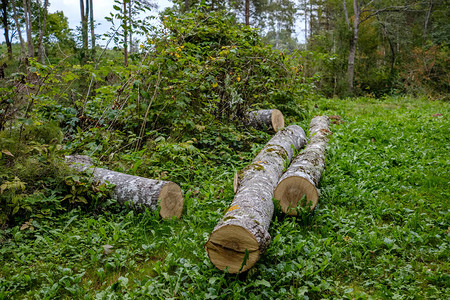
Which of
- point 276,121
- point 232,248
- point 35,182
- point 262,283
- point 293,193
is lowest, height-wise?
point 262,283

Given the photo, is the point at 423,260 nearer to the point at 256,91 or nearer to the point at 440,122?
the point at 256,91

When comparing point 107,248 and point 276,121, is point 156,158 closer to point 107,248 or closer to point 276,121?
point 107,248

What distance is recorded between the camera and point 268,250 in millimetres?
2807

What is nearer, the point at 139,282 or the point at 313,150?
the point at 139,282

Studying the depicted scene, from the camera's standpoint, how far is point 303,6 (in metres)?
36.2

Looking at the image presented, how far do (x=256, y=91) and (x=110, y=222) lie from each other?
5041 mm

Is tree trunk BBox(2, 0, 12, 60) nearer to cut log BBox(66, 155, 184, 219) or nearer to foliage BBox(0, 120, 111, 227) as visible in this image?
foliage BBox(0, 120, 111, 227)

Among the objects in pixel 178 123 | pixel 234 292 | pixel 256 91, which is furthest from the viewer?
pixel 256 91

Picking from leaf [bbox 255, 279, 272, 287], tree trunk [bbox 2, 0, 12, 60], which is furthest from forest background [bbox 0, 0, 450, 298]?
tree trunk [bbox 2, 0, 12, 60]

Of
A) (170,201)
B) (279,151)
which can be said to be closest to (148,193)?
(170,201)

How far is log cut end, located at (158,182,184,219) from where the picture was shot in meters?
3.50

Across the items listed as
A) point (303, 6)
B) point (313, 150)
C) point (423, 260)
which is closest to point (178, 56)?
point (313, 150)

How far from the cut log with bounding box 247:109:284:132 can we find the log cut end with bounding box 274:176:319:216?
3211 mm

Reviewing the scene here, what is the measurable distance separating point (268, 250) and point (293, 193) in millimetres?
922
